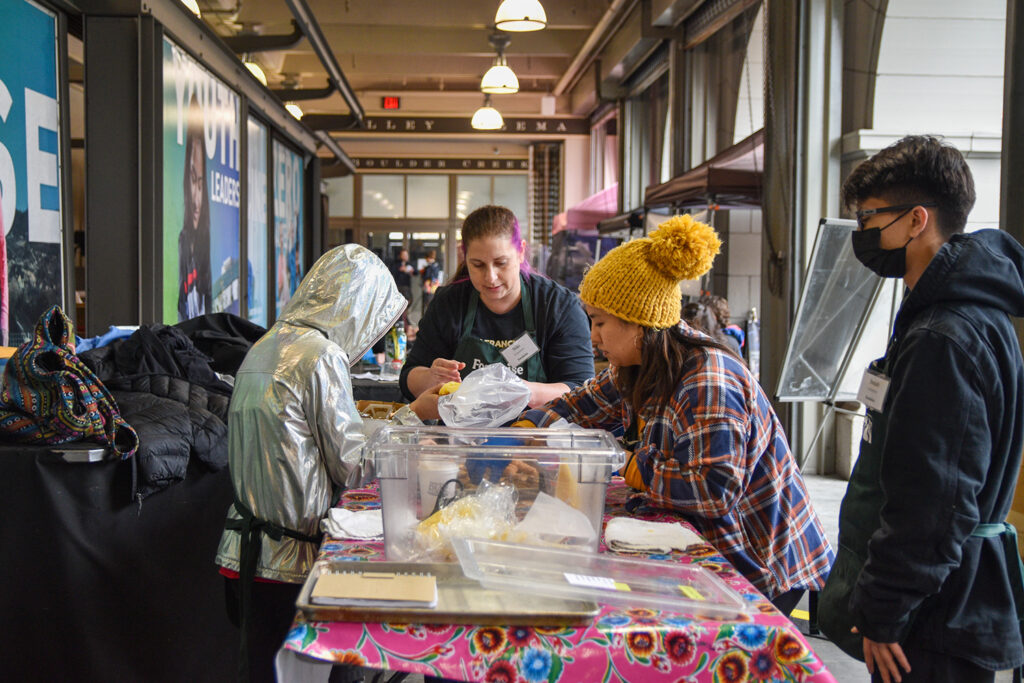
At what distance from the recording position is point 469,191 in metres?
19.9

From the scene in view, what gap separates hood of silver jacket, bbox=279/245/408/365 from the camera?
2355 millimetres

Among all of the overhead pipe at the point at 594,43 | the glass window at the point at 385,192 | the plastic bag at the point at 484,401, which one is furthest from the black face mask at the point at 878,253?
the glass window at the point at 385,192

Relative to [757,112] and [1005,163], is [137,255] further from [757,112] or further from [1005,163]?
[757,112]

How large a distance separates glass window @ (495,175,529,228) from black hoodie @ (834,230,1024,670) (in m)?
18.6

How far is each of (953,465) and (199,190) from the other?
4891 millimetres

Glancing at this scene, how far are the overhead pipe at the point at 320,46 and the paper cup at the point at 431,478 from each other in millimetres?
4895

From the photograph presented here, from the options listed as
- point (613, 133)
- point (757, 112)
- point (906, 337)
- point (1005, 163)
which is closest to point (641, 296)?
point (906, 337)

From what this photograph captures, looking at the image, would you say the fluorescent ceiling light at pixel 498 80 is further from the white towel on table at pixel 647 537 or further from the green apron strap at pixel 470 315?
the white towel on table at pixel 647 537

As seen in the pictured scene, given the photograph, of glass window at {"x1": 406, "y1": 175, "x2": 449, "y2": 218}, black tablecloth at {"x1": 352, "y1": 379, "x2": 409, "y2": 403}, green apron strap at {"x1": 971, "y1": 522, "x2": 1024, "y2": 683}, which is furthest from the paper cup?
glass window at {"x1": 406, "y1": 175, "x2": 449, "y2": 218}

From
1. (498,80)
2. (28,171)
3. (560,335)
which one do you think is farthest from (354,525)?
(498,80)

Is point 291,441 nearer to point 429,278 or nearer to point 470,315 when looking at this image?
point 470,315

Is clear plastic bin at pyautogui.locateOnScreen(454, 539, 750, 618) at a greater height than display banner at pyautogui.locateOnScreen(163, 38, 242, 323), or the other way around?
display banner at pyautogui.locateOnScreen(163, 38, 242, 323)

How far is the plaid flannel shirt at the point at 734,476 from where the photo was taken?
183 cm

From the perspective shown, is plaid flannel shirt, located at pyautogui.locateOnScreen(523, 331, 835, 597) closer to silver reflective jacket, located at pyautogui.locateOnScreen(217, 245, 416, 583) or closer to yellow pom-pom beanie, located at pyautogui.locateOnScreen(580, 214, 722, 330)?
yellow pom-pom beanie, located at pyautogui.locateOnScreen(580, 214, 722, 330)
